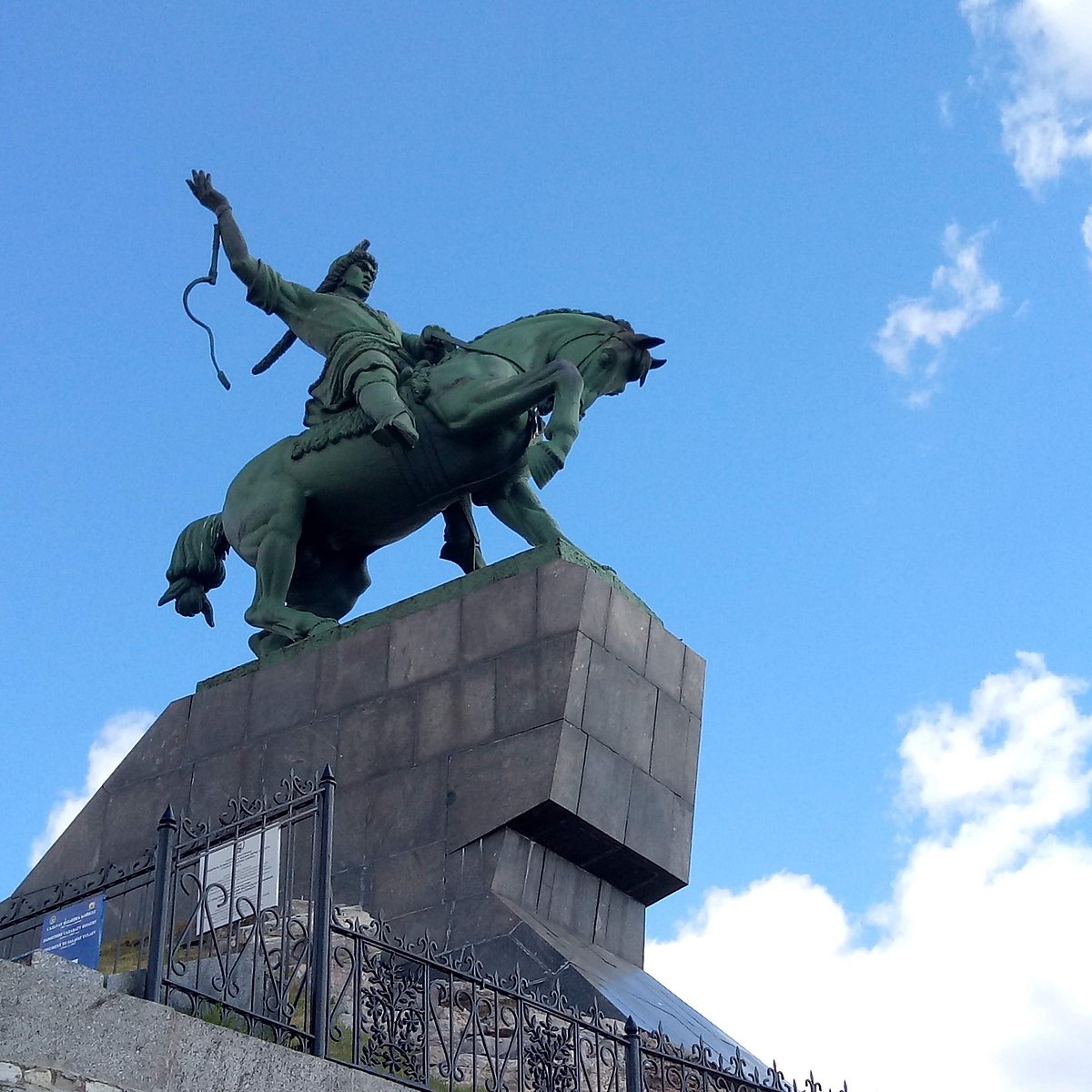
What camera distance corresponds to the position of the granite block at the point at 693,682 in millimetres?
12688

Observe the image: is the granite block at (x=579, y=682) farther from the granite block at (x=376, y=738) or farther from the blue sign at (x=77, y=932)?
the blue sign at (x=77, y=932)

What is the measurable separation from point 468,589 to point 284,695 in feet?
4.73

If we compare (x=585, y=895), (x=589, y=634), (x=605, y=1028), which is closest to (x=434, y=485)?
(x=589, y=634)

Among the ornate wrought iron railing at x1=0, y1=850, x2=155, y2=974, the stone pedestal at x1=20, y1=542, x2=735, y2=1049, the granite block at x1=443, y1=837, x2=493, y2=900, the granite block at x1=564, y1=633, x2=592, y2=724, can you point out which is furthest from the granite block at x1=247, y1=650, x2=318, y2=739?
the granite block at x1=564, y1=633, x2=592, y2=724

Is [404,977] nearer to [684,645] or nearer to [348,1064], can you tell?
[348,1064]

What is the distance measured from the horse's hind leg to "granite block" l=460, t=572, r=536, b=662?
1.32 m

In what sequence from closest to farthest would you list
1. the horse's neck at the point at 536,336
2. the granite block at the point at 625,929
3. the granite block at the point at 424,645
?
the granite block at the point at 625,929, the granite block at the point at 424,645, the horse's neck at the point at 536,336

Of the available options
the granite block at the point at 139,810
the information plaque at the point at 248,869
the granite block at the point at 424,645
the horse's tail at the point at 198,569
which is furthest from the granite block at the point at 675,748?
the information plaque at the point at 248,869

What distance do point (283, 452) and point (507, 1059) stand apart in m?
6.34

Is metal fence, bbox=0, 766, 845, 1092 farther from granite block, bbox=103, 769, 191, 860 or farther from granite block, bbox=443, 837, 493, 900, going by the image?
granite block, bbox=103, 769, 191, 860

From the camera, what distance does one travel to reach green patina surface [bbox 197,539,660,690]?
12.4 meters

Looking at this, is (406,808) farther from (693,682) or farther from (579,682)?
(693,682)

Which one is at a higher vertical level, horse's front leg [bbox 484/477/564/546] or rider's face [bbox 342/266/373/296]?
rider's face [bbox 342/266/373/296]

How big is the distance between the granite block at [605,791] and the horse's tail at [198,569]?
3.99m
